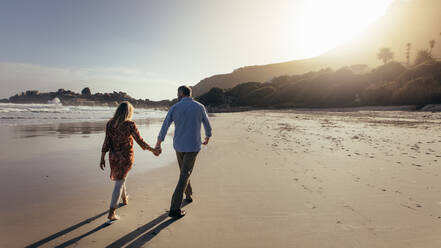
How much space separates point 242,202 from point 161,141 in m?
2.01

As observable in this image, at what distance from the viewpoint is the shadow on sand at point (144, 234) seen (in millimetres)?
3270

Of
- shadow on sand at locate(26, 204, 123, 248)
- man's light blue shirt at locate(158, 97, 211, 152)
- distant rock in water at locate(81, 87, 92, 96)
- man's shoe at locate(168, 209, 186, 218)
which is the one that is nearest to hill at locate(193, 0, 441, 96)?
distant rock in water at locate(81, 87, 92, 96)

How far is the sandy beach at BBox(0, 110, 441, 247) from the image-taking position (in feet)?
11.1

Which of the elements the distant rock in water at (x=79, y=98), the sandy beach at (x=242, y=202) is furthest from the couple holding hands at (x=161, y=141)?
the distant rock in water at (x=79, y=98)

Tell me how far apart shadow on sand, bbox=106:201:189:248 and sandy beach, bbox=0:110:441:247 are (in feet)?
0.05

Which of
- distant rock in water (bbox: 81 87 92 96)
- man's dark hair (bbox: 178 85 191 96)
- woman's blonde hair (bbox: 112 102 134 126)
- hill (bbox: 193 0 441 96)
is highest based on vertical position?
hill (bbox: 193 0 441 96)

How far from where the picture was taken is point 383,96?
46188mm

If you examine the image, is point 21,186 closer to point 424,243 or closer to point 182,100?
point 182,100

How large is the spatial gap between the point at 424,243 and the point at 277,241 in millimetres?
1927

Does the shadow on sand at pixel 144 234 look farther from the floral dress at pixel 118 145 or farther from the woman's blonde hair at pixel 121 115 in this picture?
the woman's blonde hair at pixel 121 115

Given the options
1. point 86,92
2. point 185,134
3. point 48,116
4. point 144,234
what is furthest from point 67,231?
point 86,92

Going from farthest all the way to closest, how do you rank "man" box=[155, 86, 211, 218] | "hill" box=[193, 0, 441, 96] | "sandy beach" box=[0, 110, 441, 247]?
"hill" box=[193, 0, 441, 96], "man" box=[155, 86, 211, 218], "sandy beach" box=[0, 110, 441, 247]

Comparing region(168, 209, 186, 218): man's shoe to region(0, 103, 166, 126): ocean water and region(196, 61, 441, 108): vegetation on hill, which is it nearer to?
region(0, 103, 166, 126): ocean water

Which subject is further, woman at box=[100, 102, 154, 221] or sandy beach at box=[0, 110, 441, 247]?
woman at box=[100, 102, 154, 221]
